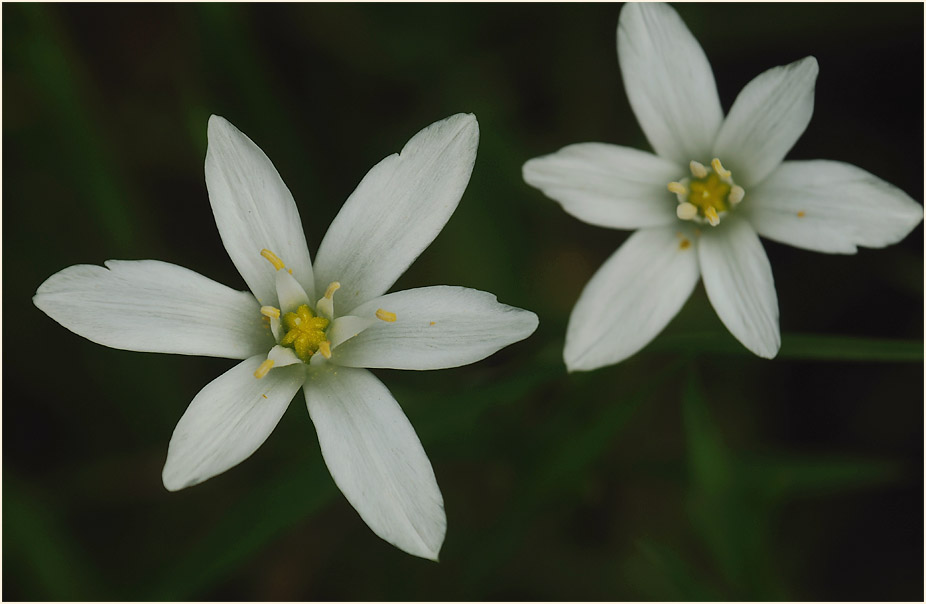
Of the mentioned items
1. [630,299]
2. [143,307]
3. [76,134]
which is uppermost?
[76,134]

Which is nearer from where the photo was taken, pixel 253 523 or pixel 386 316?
pixel 386 316

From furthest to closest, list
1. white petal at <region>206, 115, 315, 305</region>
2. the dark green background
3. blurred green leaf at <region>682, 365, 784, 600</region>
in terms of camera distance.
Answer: the dark green background < blurred green leaf at <region>682, 365, 784, 600</region> < white petal at <region>206, 115, 315, 305</region>

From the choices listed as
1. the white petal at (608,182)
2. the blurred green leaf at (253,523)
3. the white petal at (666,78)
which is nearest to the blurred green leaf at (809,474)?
the white petal at (608,182)

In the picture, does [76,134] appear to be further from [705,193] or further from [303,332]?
[705,193]

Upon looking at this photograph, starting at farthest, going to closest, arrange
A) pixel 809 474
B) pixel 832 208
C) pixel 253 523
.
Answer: pixel 809 474, pixel 253 523, pixel 832 208


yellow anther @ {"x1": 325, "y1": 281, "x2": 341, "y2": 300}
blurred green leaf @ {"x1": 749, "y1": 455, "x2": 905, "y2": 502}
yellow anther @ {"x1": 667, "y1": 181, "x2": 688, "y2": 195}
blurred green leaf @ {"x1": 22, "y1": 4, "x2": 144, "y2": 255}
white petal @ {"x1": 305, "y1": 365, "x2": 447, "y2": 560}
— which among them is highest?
blurred green leaf @ {"x1": 22, "y1": 4, "x2": 144, "y2": 255}

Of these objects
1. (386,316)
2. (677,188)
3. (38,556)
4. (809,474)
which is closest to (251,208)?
(386,316)

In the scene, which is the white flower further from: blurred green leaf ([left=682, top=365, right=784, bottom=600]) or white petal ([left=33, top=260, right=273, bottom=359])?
blurred green leaf ([left=682, top=365, right=784, bottom=600])

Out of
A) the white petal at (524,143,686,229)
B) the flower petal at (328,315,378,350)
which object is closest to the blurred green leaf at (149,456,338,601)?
the flower petal at (328,315,378,350)
